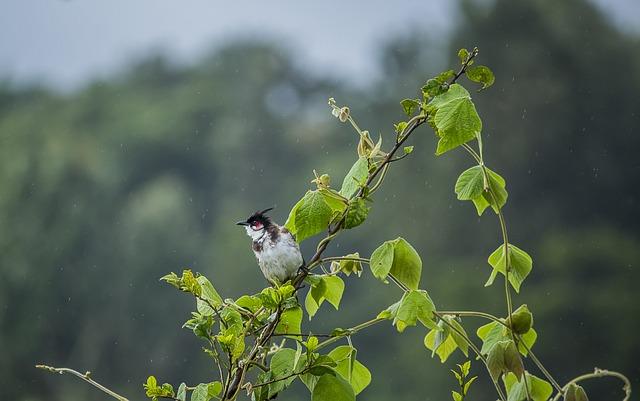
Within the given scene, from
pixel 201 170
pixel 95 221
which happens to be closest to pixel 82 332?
pixel 95 221

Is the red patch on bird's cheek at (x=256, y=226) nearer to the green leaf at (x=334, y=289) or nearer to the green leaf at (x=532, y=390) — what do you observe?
the green leaf at (x=334, y=289)

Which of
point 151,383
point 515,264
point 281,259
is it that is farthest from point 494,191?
point 281,259

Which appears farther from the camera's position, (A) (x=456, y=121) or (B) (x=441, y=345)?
(B) (x=441, y=345)

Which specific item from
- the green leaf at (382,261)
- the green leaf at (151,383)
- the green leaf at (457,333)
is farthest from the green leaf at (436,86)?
the green leaf at (151,383)

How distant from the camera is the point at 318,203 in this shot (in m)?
1.69

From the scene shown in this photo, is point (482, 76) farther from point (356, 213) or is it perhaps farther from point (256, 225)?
point (256, 225)

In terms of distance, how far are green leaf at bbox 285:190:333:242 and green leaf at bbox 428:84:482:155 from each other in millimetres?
191

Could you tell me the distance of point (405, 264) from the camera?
1.70 metres

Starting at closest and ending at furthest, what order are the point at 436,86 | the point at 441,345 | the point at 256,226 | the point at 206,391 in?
the point at 206,391 → the point at 436,86 → the point at 441,345 → the point at 256,226

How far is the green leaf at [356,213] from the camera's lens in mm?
1619

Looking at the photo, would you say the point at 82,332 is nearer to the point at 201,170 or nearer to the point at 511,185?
the point at 201,170

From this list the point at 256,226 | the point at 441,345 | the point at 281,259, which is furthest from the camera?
the point at 256,226

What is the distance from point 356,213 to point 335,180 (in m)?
29.6

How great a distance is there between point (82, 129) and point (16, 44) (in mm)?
12022
